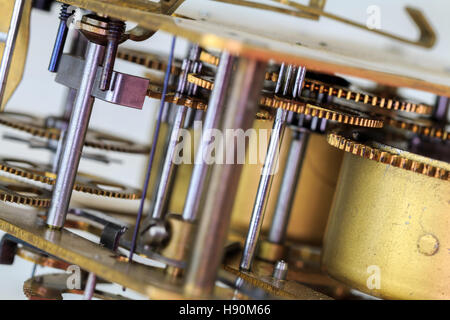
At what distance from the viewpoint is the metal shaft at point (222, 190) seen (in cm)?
98

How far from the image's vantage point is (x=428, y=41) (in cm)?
→ 202

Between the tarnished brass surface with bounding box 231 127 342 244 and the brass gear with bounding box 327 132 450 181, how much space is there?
584mm

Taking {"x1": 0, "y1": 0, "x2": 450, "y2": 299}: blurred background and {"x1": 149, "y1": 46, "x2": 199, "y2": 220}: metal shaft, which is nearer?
{"x1": 149, "y1": 46, "x2": 199, "y2": 220}: metal shaft

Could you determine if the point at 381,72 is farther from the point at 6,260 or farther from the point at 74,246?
the point at 6,260

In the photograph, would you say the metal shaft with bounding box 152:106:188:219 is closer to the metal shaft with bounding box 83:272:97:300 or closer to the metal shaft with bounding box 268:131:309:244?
the metal shaft with bounding box 83:272:97:300

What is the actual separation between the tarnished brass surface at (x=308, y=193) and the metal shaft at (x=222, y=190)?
2.81 ft

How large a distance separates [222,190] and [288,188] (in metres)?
0.65

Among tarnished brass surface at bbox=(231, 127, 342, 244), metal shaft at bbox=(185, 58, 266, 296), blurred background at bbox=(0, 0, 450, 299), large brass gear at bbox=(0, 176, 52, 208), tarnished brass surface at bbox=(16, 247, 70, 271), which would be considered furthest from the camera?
blurred background at bbox=(0, 0, 450, 299)

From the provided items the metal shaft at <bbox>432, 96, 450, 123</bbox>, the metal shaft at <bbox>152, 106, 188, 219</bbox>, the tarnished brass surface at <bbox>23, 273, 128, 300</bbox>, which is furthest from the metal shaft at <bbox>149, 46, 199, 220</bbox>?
the metal shaft at <bbox>432, 96, 450, 123</bbox>

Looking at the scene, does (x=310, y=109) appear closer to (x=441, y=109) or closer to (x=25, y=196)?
(x=25, y=196)

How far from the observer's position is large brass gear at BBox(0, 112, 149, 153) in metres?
1.65

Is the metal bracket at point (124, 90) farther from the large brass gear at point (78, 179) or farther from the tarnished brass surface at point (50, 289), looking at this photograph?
the tarnished brass surface at point (50, 289)

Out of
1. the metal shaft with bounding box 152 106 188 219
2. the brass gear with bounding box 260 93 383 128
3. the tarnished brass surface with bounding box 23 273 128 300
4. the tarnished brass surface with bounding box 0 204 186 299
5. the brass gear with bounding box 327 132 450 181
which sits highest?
the brass gear with bounding box 260 93 383 128

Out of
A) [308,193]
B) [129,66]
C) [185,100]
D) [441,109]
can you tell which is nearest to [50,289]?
[185,100]
